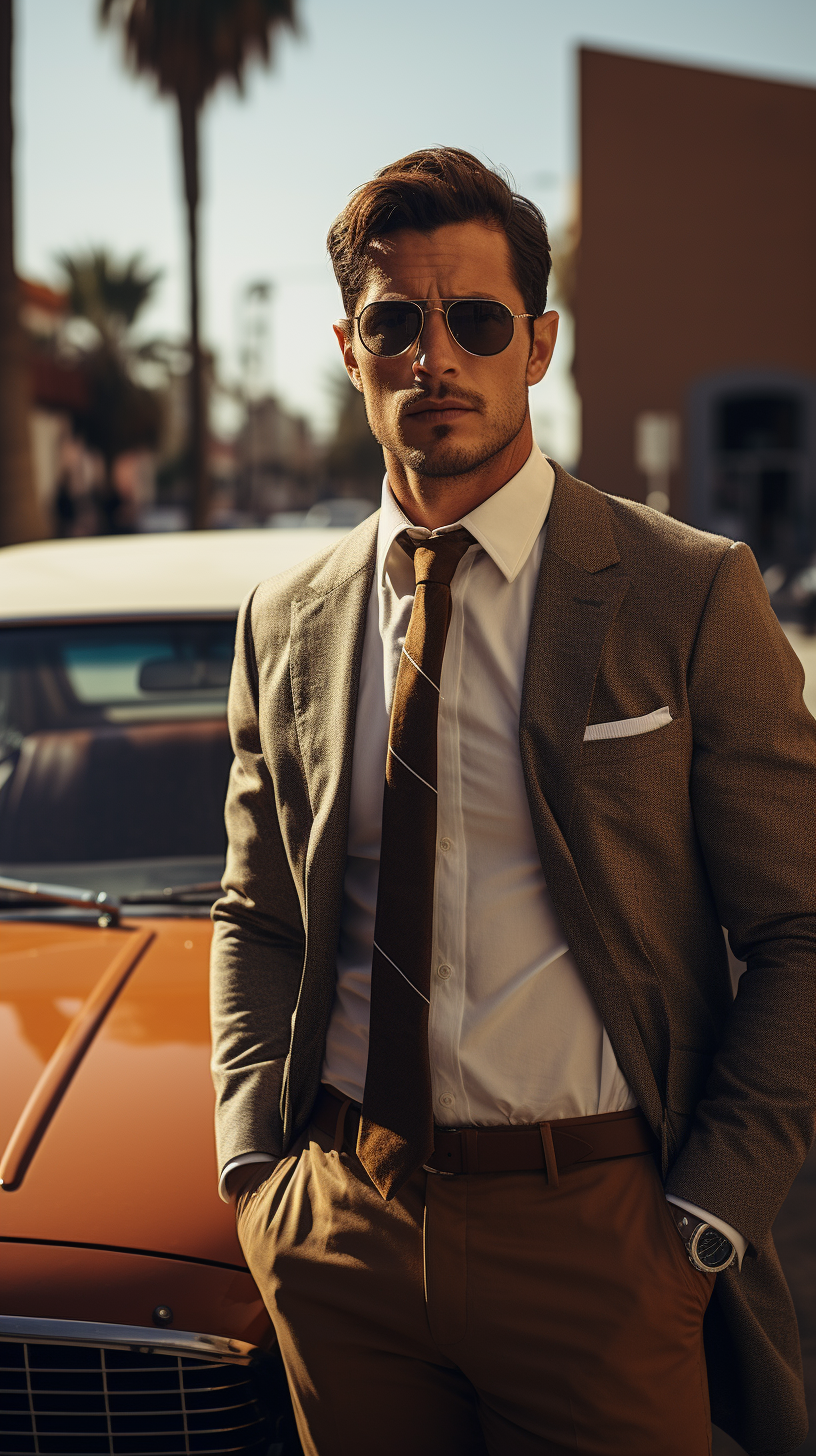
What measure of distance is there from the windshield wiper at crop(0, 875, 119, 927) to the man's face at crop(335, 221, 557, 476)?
1239mm

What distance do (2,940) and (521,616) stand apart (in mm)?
1340

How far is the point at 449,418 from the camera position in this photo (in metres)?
1.86

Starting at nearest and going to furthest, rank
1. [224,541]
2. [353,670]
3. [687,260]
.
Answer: [353,670], [224,541], [687,260]

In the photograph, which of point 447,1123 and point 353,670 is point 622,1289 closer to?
point 447,1123

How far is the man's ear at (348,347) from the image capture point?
80.6 inches

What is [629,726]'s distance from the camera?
1732 mm

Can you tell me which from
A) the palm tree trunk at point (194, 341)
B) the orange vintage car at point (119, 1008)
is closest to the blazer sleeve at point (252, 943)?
the orange vintage car at point (119, 1008)

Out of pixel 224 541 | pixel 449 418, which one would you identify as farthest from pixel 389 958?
pixel 224 541

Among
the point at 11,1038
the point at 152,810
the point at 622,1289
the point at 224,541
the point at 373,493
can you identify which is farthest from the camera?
the point at 373,493

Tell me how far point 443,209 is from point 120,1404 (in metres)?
1.63

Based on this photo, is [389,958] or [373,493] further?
[373,493]

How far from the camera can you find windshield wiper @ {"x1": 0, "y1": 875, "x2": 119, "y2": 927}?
2.74 meters

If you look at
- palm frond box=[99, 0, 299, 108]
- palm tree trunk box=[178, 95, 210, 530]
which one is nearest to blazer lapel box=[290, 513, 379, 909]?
palm tree trunk box=[178, 95, 210, 530]

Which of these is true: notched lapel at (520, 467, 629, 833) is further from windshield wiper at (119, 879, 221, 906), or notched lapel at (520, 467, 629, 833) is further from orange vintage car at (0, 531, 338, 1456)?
windshield wiper at (119, 879, 221, 906)
